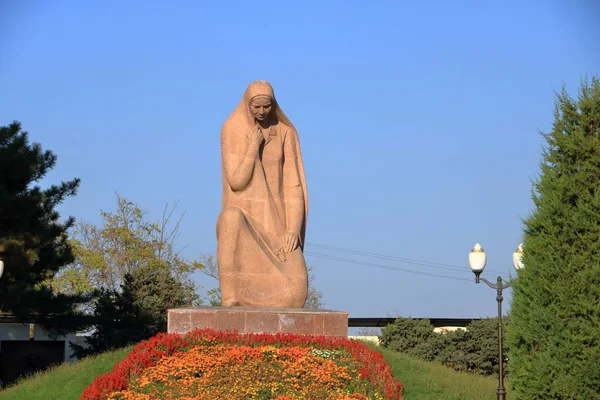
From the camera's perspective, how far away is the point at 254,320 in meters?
11.4

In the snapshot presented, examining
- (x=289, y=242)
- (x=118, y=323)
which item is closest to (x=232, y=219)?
(x=289, y=242)

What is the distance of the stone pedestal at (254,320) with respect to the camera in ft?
37.3

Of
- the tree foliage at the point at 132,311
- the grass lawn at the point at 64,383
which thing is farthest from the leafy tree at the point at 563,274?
the tree foliage at the point at 132,311

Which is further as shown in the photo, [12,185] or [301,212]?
[12,185]

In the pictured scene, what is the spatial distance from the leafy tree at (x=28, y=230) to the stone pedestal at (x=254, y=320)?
634 centimetres

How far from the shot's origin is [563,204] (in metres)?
9.08

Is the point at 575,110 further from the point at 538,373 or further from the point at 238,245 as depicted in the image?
the point at 238,245

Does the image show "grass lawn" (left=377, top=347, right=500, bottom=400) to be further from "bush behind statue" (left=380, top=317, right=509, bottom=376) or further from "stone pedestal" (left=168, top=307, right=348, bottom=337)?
"bush behind statue" (left=380, top=317, right=509, bottom=376)

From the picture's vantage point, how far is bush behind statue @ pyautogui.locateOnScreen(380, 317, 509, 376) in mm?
18781

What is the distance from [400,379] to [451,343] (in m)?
7.64

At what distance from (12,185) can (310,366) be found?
10346 millimetres

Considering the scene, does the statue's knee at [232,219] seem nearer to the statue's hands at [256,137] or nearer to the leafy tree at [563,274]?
the statue's hands at [256,137]

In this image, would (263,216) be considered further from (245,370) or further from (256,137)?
(245,370)

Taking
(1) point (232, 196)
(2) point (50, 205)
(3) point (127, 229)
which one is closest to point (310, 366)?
(1) point (232, 196)
